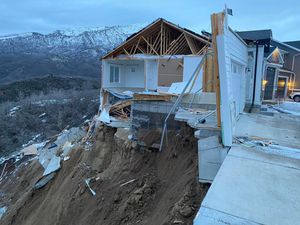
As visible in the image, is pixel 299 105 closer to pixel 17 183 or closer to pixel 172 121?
pixel 172 121

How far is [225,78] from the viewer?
459cm

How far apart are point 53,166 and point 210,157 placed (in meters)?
7.88

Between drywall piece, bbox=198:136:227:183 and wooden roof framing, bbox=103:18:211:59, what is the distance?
32.4 ft

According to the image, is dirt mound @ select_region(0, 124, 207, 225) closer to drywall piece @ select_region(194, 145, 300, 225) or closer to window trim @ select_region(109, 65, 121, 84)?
drywall piece @ select_region(194, 145, 300, 225)

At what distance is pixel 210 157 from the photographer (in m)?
4.51

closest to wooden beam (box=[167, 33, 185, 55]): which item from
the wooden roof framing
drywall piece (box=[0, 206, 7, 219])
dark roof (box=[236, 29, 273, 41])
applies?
the wooden roof framing

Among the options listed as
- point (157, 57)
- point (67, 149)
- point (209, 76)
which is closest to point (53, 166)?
point (67, 149)

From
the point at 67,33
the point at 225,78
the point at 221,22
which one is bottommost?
the point at 225,78

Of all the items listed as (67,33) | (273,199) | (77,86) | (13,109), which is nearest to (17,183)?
(273,199)

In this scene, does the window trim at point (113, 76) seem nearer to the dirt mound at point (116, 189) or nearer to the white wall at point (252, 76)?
the dirt mound at point (116, 189)

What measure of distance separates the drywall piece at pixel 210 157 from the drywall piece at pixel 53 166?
7.46 m

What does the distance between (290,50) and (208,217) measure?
24736mm

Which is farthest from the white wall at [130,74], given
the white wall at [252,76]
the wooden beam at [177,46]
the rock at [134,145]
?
the rock at [134,145]

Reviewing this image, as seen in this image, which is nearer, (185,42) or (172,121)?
(172,121)
